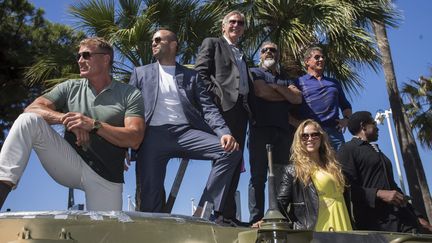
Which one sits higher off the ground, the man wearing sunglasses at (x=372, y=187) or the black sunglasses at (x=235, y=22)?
the black sunglasses at (x=235, y=22)

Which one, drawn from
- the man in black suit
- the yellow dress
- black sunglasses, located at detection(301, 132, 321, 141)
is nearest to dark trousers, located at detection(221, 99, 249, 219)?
the man in black suit

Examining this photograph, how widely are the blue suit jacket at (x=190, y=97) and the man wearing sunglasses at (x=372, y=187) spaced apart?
0.91 m

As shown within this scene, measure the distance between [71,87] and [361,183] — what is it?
2042 mm

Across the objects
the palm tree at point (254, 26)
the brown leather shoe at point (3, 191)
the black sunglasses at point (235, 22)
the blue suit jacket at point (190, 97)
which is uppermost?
the palm tree at point (254, 26)

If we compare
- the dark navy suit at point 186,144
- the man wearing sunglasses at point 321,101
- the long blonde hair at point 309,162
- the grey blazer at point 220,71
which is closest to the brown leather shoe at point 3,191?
the dark navy suit at point 186,144

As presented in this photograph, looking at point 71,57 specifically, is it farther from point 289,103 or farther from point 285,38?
point 289,103

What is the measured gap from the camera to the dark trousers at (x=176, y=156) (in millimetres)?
3982

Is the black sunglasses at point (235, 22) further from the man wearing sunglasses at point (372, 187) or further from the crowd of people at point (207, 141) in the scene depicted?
the man wearing sunglasses at point (372, 187)

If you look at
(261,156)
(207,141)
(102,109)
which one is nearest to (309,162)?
(207,141)

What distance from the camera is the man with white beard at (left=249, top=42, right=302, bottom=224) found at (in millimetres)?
4891

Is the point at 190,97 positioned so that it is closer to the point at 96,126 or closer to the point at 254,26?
the point at 96,126

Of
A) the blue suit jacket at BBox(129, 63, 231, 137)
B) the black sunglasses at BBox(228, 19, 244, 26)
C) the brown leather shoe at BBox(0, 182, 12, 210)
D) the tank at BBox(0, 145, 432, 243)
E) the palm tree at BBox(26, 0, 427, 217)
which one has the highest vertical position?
the palm tree at BBox(26, 0, 427, 217)

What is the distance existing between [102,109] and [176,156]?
74 centimetres

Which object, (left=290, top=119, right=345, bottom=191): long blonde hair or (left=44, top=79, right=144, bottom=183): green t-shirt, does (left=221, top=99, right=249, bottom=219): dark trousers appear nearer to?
Result: (left=290, top=119, right=345, bottom=191): long blonde hair
